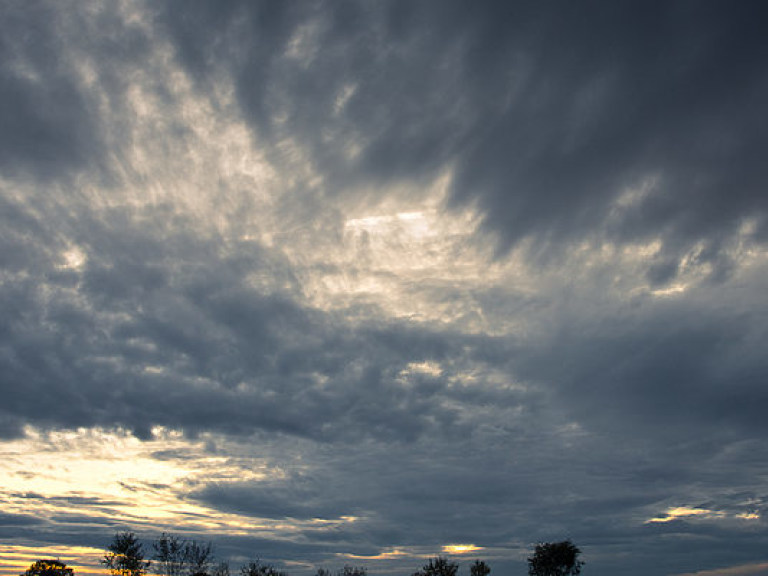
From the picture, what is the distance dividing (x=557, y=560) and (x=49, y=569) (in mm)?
126268

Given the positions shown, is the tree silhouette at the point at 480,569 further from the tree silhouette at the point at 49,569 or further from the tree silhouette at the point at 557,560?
the tree silhouette at the point at 49,569

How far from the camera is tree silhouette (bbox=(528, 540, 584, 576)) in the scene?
312ft

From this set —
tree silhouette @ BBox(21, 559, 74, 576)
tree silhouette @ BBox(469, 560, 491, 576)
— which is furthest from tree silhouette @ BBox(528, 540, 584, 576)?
tree silhouette @ BBox(21, 559, 74, 576)

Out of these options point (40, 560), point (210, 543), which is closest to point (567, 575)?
point (210, 543)

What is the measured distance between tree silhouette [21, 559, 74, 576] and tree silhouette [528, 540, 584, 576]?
118 m

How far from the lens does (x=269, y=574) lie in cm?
10319

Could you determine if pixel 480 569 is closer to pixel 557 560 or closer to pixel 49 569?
pixel 557 560

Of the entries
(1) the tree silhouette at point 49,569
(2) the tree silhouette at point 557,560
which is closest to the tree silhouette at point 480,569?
(2) the tree silhouette at point 557,560

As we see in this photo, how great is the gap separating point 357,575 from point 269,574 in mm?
22383

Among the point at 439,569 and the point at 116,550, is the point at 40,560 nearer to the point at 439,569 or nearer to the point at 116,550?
the point at 116,550

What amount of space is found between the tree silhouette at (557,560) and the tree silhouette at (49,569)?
388ft

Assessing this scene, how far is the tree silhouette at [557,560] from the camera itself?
312 feet

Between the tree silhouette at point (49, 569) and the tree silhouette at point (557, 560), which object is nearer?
the tree silhouette at point (557, 560)

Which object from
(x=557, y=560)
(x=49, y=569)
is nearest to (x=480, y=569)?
(x=557, y=560)
